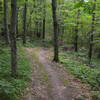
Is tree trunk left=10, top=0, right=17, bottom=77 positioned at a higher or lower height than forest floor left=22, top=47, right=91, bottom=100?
higher

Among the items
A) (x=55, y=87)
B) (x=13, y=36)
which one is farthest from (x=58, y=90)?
(x=13, y=36)

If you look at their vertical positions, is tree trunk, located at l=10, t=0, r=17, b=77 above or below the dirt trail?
above

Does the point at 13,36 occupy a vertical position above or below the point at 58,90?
above

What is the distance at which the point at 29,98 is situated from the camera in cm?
551

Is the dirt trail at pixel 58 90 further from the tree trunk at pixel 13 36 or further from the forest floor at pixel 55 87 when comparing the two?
the tree trunk at pixel 13 36

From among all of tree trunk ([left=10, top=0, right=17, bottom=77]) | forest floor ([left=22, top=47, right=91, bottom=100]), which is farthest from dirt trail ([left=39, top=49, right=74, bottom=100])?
tree trunk ([left=10, top=0, right=17, bottom=77])

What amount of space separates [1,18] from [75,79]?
15465 millimetres

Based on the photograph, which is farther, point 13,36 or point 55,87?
point 55,87

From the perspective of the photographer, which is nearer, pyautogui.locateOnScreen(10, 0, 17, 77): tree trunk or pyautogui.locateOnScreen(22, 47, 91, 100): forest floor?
pyautogui.locateOnScreen(22, 47, 91, 100): forest floor

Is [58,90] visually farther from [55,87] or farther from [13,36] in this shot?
[13,36]

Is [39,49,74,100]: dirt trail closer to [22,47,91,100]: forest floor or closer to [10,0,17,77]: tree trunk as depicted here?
[22,47,91,100]: forest floor

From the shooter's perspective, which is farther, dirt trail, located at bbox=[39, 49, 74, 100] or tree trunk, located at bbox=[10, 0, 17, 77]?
tree trunk, located at bbox=[10, 0, 17, 77]

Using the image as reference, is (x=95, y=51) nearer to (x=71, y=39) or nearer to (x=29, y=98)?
(x=71, y=39)

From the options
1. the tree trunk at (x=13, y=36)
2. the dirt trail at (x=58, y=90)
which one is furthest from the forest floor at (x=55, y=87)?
the tree trunk at (x=13, y=36)
